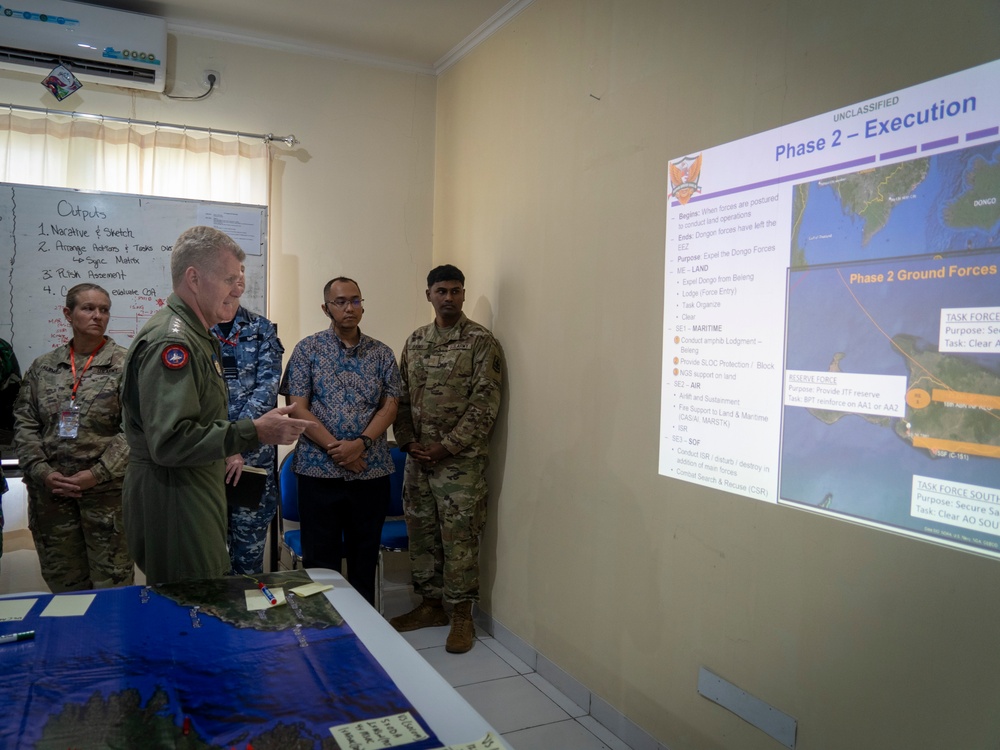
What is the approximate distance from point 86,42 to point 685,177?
297 cm

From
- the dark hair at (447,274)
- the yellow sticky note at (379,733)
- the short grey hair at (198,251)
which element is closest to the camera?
the yellow sticky note at (379,733)

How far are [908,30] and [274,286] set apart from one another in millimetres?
3253

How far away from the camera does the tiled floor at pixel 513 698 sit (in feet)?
8.51

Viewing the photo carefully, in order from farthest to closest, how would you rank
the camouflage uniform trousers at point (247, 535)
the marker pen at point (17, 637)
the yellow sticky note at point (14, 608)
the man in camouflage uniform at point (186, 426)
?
1. the camouflage uniform trousers at point (247, 535)
2. the man in camouflage uniform at point (186, 426)
3. the yellow sticky note at point (14, 608)
4. the marker pen at point (17, 637)

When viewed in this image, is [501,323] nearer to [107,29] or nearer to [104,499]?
[104,499]

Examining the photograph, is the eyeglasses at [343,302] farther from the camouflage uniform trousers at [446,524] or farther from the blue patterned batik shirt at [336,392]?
the camouflage uniform trousers at [446,524]

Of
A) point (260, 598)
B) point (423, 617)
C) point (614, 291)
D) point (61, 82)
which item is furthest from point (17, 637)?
point (61, 82)

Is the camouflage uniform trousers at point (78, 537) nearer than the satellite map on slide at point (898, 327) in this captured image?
No

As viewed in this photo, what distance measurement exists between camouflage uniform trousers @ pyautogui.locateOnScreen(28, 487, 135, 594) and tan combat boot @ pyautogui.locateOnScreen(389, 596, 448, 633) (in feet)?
4.02

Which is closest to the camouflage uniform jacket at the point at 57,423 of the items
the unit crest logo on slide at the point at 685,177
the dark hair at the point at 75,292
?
the dark hair at the point at 75,292

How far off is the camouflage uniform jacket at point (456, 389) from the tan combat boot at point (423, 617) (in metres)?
0.79

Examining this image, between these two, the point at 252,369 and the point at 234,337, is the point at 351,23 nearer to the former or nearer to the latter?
the point at 234,337

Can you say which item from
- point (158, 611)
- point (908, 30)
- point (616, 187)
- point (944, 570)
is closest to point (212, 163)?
point (616, 187)

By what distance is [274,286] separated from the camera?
409 centimetres
